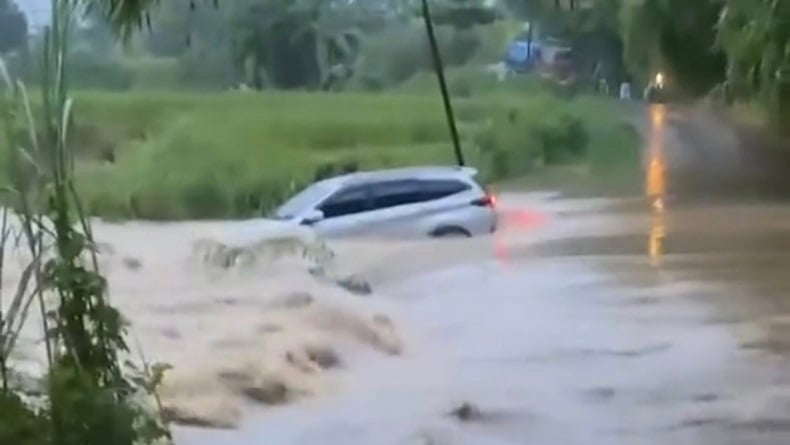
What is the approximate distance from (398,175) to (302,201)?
134 millimetres

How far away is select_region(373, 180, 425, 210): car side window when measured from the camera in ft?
6.95

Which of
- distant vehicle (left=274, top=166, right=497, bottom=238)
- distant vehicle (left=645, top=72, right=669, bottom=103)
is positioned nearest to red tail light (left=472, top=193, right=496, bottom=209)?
distant vehicle (left=274, top=166, right=497, bottom=238)

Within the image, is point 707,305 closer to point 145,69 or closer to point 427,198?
point 427,198

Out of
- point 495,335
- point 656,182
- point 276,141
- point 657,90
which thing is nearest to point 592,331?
point 495,335

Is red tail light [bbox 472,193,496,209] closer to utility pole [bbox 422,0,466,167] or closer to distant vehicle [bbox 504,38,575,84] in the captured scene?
utility pole [bbox 422,0,466,167]

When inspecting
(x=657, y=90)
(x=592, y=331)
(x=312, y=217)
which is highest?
(x=657, y=90)

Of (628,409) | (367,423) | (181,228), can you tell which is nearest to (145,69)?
(181,228)

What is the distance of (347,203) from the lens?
2.11 meters

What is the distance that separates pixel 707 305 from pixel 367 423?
0.50 metres

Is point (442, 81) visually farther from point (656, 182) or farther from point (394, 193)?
point (656, 182)

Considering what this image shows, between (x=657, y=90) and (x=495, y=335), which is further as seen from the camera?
(x=657, y=90)

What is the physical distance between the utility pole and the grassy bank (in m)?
0.01

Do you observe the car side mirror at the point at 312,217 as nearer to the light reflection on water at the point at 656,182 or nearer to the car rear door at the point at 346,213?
the car rear door at the point at 346,213

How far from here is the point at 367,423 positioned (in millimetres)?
2064
